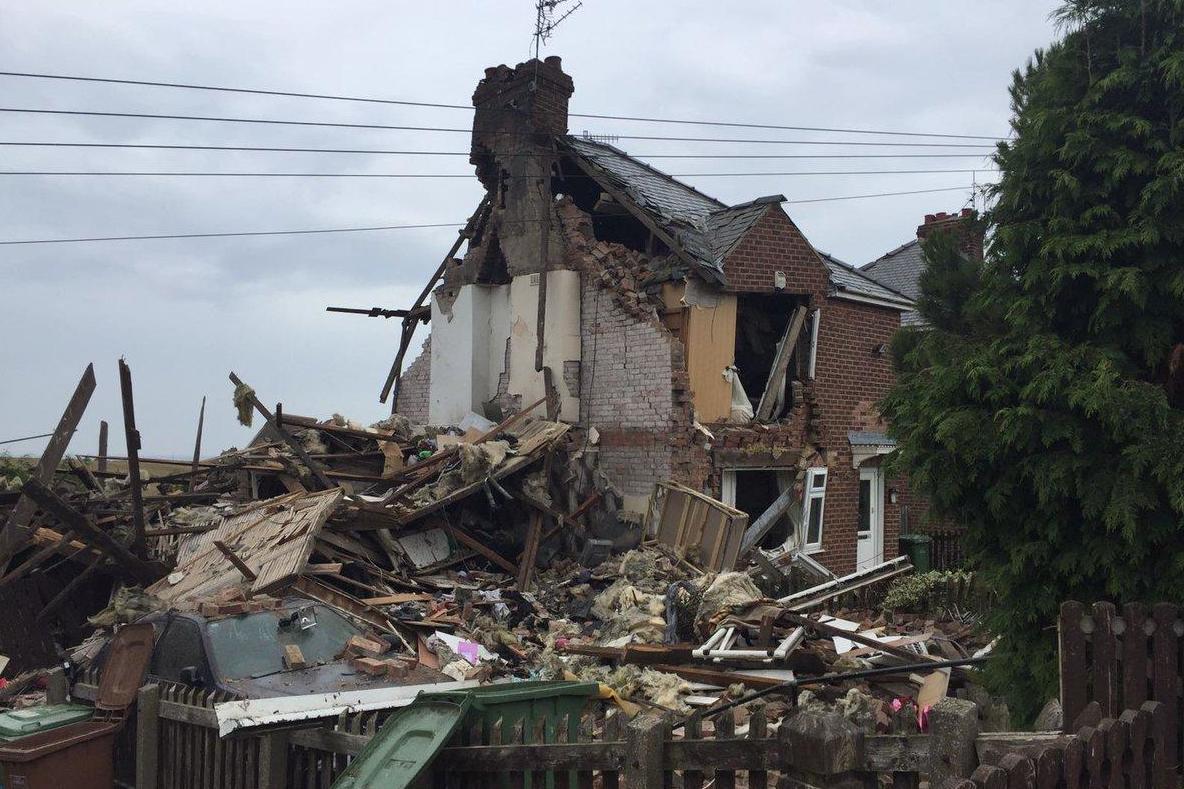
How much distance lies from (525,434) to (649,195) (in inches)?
187

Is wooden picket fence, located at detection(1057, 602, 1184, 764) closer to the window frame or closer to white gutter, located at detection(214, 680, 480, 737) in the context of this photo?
white gutter, located at detection(214, 680, 480, 737)

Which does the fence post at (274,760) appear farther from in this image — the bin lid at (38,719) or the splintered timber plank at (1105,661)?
the splintered timber plank at (1105,661)

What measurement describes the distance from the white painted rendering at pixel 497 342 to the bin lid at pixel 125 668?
32.7ft

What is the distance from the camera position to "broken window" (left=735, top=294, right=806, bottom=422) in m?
16.2

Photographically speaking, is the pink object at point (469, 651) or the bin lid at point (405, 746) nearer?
the bin lid at point (405, 746)

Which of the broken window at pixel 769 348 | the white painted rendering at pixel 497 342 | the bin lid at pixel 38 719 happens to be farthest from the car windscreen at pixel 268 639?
the broken window at pixel 769 348

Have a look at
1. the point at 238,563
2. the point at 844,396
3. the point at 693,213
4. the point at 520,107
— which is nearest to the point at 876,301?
the point at 844,396

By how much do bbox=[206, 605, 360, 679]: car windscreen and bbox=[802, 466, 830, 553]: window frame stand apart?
9.61 m

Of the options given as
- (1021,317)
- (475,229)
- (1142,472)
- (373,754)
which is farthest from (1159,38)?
(475,229)

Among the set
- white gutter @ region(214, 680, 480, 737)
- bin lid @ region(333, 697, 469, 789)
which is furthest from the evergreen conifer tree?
white gutter @ region(214, 680, 480, 737)

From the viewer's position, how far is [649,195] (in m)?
16.6

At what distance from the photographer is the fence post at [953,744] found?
3.30 metres

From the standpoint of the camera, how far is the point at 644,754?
154 inches

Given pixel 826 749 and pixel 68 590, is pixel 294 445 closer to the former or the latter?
pixel 68 590
